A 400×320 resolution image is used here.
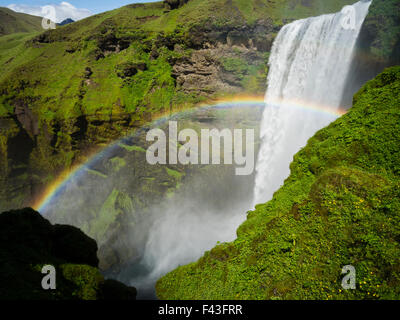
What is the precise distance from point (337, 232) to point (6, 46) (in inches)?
2959

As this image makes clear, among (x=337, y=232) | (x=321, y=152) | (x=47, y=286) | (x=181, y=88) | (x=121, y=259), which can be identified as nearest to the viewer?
(x=337, y=232)

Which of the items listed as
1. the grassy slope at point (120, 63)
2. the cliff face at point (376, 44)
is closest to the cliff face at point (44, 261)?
the cliff face at point (376, 44)

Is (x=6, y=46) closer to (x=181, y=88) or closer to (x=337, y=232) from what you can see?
(x=181, y=88)

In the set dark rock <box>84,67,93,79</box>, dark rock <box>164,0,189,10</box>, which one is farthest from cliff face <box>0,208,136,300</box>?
dark rock <box>164,0,189,10</box>

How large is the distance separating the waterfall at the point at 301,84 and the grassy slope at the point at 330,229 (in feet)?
35.4

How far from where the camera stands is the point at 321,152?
23.2ft

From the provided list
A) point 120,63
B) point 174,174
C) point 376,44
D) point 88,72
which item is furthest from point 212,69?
point 88,72

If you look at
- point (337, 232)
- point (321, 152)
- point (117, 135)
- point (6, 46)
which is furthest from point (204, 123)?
point (6, 46)

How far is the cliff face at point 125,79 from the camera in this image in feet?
88.0

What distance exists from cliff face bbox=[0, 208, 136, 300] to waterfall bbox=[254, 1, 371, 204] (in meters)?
17.6

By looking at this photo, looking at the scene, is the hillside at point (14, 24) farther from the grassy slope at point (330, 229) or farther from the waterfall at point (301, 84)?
the grassy slope at point (330, 229)

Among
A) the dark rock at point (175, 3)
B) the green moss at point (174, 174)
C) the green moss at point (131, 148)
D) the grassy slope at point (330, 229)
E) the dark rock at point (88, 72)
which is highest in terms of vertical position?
the dark rock at point (175, 3)

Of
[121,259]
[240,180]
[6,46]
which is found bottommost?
[121,259]

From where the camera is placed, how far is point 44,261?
21.8ft
